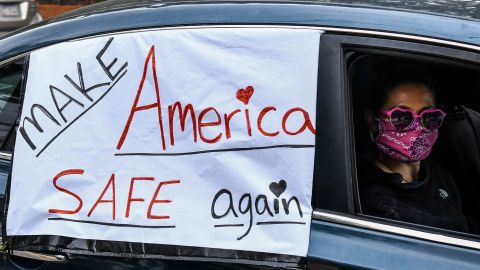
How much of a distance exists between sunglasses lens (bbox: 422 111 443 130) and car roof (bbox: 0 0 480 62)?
350 millimetres

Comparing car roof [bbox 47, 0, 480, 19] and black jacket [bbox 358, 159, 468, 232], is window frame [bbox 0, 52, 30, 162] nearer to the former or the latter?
car roof [bbox 47, 0, 480, 19]

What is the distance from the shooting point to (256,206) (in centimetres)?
203

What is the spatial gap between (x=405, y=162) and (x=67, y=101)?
1.09 metres

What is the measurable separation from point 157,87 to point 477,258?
0.98m

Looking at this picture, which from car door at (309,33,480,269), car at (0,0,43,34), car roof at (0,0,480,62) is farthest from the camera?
car at (0,0,43,34)

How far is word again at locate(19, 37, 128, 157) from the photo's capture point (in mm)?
2127

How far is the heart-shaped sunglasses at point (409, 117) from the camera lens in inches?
92.0

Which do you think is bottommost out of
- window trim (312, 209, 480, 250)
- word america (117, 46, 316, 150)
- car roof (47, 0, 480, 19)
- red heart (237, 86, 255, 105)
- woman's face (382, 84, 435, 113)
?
window trim (312, 209, 480, 250)

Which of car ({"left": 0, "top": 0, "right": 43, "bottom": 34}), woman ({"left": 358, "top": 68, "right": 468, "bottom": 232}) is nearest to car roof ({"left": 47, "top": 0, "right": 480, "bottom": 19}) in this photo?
woman ({"left": 358, "top": 68, "right": 468, "bottom": 232})

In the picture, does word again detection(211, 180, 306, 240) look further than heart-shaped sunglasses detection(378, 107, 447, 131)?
No

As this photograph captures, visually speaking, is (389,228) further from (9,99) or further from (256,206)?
(9,99)

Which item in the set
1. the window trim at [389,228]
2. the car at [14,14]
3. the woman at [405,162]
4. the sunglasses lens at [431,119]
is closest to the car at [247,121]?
the window trim at [389,228]

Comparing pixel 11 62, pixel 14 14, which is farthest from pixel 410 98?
pixel 14 14

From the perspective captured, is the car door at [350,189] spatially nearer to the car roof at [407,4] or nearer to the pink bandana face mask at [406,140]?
the car roof at [407,4]
